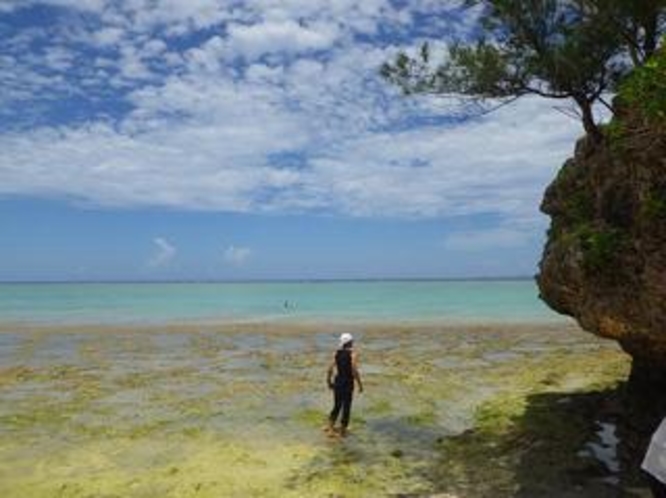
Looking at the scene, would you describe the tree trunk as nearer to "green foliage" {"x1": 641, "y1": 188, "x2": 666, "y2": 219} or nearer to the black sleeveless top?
"green foliage" {"x1": 641, "y1": 188, "x2": 666, "y2": 219}

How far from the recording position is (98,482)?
14.9m

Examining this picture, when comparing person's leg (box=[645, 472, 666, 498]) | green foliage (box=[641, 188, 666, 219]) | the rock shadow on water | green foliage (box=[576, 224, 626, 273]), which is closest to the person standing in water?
the rock shadow on water

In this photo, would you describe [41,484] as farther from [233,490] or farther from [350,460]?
[350,460]

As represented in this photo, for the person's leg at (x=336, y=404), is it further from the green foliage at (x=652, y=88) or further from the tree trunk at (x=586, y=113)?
the green foliage at (x=652, y=88)

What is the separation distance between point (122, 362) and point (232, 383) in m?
8.71

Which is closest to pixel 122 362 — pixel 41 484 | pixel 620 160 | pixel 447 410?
pixel 447 410

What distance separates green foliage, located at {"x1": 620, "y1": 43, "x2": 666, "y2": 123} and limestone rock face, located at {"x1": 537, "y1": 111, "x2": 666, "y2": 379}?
1.12 metres

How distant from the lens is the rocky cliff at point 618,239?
13.4m

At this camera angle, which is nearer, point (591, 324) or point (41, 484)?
point (41, 484)

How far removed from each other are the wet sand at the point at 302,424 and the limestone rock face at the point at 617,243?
251cm

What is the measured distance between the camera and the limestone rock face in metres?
13.4

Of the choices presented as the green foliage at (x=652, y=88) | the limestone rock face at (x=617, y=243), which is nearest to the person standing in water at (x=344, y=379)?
the limestone rock face at (x=617, y=243)

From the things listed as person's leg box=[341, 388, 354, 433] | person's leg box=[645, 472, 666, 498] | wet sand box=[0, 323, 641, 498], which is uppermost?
person's leg box=[645, 472, 666, 498]

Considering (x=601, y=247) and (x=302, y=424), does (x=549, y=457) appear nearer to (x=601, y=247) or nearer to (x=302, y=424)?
(x=601, y=247)
